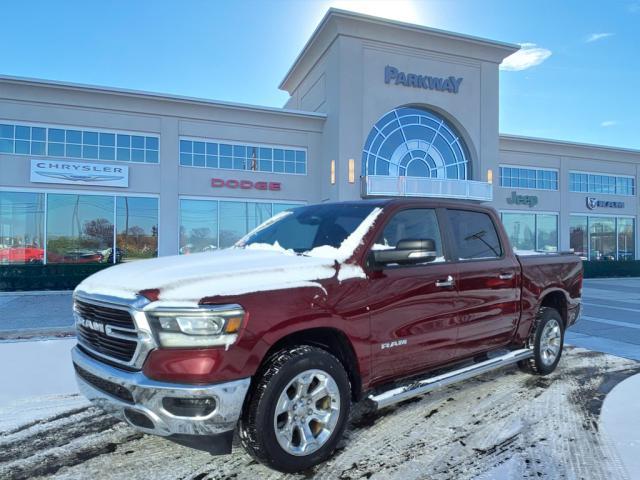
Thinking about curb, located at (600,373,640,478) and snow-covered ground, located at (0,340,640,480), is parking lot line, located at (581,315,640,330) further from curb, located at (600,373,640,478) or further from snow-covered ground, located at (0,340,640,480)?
snow-covered ground, located at (0,340,640,480)

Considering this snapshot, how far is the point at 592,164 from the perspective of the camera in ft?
100

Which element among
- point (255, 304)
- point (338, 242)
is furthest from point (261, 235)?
point (255, 304)

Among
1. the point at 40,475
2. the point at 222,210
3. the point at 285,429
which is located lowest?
the point at 40,475

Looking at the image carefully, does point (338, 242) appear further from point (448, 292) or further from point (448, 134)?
point (448, 134)

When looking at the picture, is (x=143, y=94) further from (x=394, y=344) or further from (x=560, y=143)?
(x=560, y=143)

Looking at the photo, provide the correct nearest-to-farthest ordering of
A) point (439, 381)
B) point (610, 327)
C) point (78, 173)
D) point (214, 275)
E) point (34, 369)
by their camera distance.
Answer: point (214, 275) < point (439, 381) < point (34, 369) < point (610, 327) < point (78, 173)

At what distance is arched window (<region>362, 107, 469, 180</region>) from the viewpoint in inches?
918

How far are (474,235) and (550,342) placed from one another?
192cm

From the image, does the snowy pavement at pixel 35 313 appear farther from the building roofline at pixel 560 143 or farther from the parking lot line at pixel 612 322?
the building roofline at pixel 560 143

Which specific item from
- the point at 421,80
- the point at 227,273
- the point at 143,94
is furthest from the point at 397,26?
the point at 227,273

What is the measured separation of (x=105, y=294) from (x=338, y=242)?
5.74 ft

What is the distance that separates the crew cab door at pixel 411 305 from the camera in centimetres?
338

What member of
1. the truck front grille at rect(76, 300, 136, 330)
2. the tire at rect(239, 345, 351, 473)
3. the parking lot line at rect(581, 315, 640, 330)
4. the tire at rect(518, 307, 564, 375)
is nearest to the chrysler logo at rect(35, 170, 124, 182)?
the truck front grille at rect(76, 300, 136, 330)

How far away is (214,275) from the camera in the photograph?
2.82 metres
